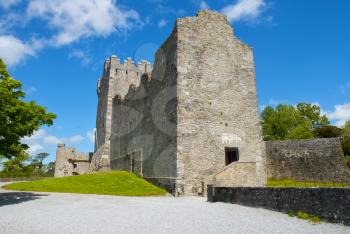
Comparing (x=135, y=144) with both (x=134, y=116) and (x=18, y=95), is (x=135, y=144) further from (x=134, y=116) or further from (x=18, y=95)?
(x=18, y=95)

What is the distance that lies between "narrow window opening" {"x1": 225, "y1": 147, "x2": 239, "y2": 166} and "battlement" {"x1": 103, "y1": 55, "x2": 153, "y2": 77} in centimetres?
2251

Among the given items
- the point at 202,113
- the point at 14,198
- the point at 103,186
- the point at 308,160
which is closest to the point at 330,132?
the point at 308,160

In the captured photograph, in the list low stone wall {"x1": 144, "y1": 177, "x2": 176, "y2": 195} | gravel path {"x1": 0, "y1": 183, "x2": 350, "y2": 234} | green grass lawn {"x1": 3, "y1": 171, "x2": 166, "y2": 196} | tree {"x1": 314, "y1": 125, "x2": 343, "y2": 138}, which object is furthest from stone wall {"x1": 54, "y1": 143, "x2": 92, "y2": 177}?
tree {"x1": 314, "y1": 125, "x2": 343, "y2": 138}

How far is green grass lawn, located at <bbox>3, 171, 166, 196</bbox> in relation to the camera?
54.1 feet

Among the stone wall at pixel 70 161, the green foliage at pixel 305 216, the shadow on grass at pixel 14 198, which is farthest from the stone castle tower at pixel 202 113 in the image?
the stone wall at pixel 70 161

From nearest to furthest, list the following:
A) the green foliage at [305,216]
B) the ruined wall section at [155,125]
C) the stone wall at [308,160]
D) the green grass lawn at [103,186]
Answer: the green foliage at [305,216] < the green grass lawn at [103,186] < the ruined wall section at [155,125] < the stone wall at [308,160]

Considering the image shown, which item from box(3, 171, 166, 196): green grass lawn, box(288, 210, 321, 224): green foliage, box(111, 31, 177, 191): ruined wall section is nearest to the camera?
box(288, 210, 321, 224): green foliage

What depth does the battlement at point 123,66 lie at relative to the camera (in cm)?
3794

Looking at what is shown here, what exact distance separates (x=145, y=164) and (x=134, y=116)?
5948mm

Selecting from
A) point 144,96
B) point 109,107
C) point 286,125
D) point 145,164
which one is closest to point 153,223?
point 145,164

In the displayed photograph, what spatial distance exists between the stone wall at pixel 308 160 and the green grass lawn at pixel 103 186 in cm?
1064

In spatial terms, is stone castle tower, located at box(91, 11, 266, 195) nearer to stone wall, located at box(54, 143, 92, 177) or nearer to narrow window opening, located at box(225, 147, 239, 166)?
narrow window opening, located at box(225, 147, 239, 166)

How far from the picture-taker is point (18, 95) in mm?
13906

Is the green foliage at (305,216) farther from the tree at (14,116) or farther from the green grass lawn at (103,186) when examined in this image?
the tree at (14,116)
